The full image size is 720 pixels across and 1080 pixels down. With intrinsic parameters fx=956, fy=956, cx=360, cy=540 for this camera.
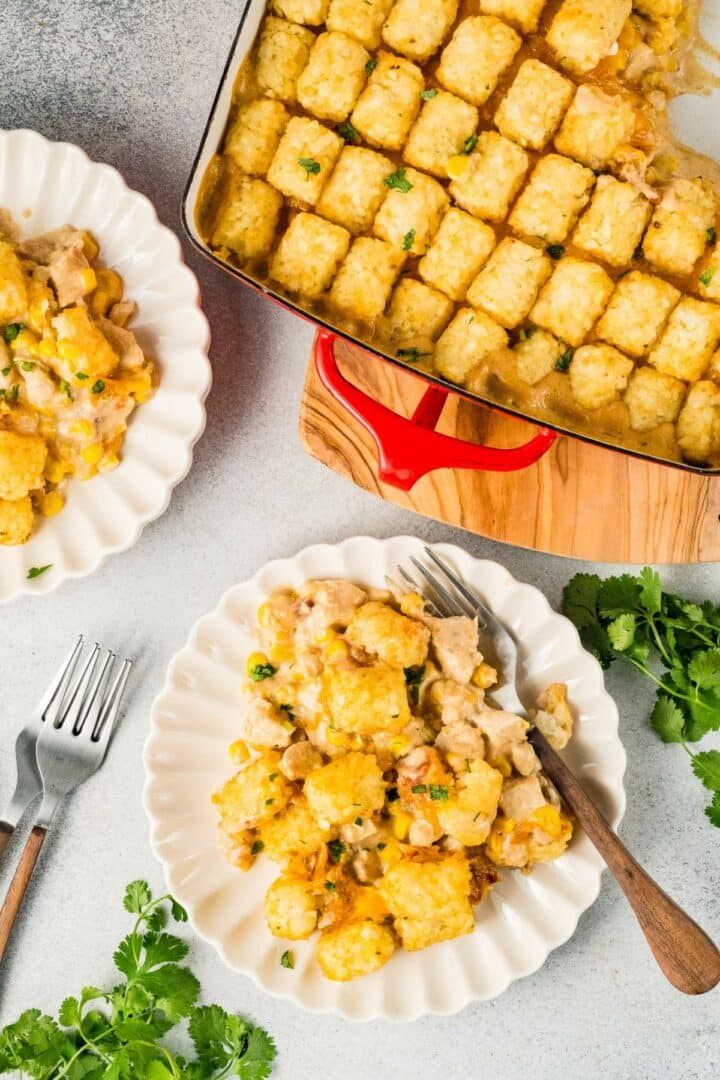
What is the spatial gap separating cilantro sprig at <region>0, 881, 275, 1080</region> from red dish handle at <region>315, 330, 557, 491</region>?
1501mm

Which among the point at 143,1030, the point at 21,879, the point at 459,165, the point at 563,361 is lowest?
the point at 143,1030

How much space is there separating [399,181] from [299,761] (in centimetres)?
154

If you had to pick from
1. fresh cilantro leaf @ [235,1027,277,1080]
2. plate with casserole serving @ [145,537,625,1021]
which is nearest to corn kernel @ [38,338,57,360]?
plate with casserole serving @ [145,537,625,1021]

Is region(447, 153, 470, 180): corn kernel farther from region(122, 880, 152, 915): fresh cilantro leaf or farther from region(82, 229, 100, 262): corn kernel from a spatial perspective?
region(122, 880, 152, 915): fresh cilantro leaf

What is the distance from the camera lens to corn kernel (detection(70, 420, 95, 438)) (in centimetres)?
256

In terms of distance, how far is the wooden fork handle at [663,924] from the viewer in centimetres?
240

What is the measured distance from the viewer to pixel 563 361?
241cm

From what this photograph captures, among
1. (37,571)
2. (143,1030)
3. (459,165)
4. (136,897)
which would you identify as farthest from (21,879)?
(459,165)

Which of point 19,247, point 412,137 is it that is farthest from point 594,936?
point 19,247

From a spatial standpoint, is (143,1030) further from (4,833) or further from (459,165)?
(459,165)

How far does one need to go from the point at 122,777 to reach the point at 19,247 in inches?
61.8

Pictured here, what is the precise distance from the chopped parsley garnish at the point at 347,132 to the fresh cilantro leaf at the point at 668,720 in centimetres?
175

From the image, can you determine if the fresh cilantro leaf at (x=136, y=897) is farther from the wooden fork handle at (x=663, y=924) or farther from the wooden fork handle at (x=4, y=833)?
the wooden fork handle at (x=663, y=924)

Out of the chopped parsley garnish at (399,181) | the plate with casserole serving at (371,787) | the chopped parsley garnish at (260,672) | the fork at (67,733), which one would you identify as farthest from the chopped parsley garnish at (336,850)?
the chopped parsley garnish at (399,181)
